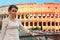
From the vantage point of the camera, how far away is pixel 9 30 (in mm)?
4672

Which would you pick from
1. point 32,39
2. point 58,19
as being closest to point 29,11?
point 58,19

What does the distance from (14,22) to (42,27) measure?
208ft

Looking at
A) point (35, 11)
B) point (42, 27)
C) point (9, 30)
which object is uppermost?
point (35, 11)

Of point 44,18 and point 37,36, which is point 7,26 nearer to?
A: point 37,36

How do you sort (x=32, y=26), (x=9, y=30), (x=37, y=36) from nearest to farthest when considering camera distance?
(x=9, y=30), (x=37, y=36), (x=32, y=26)

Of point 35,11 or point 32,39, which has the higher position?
point 35,11

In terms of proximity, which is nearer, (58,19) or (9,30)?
(9,30)

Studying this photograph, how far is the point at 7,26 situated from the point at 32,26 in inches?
2451

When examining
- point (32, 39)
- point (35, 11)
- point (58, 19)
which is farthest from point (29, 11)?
point (32, 39)

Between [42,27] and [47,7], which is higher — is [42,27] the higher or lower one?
the lower one

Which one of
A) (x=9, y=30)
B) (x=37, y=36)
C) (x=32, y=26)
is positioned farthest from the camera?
(x=32, y=26)

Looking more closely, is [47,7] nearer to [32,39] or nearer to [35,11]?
[35,11]

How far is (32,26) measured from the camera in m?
66.9

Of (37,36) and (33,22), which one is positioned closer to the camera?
(37,36)
